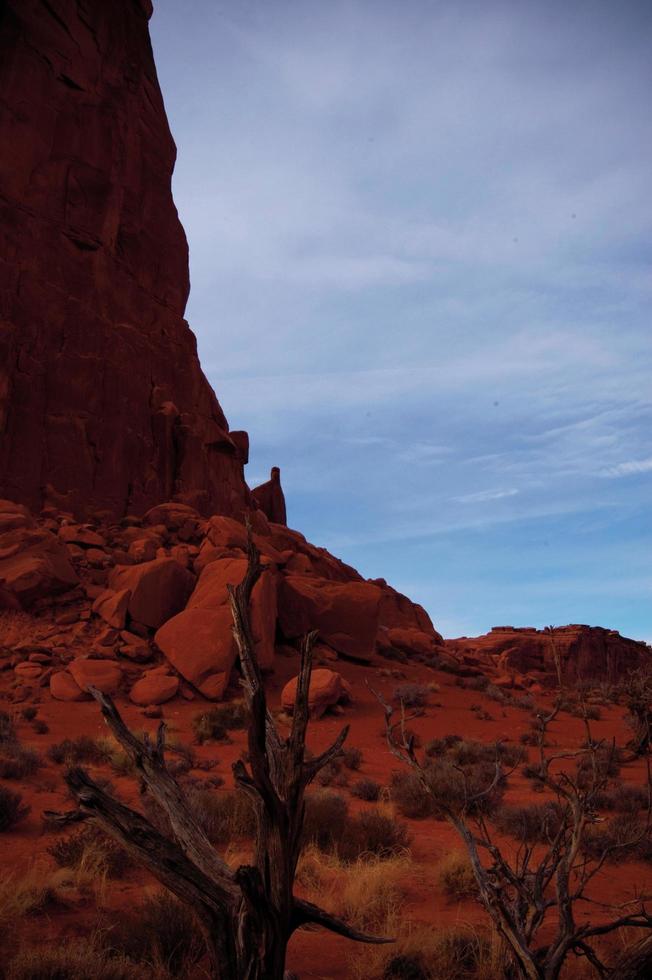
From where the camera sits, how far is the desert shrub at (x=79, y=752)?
11047 mm

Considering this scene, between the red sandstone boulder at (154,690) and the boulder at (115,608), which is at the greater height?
the boulder at (115,608)

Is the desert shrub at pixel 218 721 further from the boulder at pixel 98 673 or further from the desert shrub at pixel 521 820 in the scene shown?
the desert shrub at pixel 521 820

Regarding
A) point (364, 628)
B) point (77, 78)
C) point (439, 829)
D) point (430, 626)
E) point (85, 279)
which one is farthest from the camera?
point (430, 626)

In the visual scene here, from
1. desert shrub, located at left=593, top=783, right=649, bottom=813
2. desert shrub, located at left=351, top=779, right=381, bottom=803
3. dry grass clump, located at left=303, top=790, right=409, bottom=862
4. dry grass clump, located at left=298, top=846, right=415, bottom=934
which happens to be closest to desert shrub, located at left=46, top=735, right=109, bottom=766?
desert shrub, located at left=351, top=779, right=381, bottom=803

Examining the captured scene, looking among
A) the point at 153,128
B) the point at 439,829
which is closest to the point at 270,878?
the point at 439,829

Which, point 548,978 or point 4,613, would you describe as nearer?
point 548,978

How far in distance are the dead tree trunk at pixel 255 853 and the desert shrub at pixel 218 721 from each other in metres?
11.1

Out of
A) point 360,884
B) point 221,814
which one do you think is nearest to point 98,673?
point 221,814

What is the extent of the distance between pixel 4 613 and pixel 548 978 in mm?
19655

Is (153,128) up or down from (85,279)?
up

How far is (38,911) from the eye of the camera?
527 centimetres

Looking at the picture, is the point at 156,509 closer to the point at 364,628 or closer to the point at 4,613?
the point at 4,613

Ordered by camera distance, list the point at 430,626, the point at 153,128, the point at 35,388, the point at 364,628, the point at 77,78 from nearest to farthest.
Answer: the point at 364,628
the point at 35,388
the point at 77,78
the point at 153,128
the point at 430,626

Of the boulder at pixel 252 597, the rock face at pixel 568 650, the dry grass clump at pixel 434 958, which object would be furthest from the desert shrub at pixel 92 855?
the rock face at pixel 568 650
